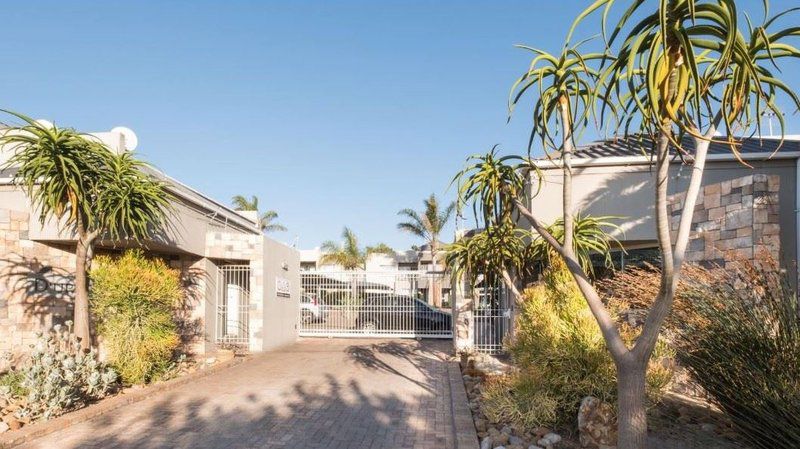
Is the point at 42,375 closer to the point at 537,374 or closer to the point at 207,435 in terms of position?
the point at 207,435

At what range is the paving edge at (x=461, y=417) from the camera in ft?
20.5

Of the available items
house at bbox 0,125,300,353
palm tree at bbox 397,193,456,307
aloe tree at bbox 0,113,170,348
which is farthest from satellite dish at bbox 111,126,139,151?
palm tree at bbox 397,193,456,307

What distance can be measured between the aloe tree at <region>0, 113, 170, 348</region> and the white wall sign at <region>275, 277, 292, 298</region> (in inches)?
274

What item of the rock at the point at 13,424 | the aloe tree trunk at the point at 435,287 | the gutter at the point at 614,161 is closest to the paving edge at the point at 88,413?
the rock at the point at 13,424

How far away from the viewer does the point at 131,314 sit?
30.5 feet

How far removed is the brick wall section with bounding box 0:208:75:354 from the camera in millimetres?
10008

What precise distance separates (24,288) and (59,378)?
4.09 meters

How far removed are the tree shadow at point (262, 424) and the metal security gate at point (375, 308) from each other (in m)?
9.64

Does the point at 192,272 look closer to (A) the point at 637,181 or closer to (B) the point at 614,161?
(B) the point at 614,161

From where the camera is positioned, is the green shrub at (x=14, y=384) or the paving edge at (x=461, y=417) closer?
the paving edge at (x=461, y=417)

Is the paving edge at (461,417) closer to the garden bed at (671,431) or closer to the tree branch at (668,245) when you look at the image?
the garden bed at (671,431)

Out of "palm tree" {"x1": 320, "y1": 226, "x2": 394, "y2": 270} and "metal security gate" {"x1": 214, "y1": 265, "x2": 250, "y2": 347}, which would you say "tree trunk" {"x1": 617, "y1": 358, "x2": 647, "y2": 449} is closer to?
"metal security gate" {"x1": 214, "y1": 265, "x2": 250, "y2": 347}

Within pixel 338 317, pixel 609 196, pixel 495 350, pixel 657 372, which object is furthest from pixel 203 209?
pixel 657 372

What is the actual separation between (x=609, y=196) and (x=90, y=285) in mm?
11162
